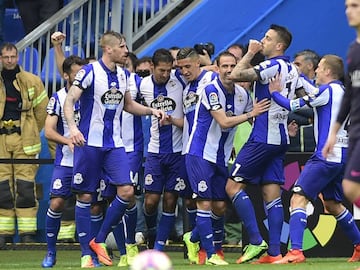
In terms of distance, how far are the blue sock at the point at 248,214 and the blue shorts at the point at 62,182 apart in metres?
1.90

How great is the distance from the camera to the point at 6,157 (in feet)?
53.7

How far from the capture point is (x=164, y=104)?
1428 centimetres

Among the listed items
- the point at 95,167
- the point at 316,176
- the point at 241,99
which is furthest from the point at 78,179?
the point at 316,176

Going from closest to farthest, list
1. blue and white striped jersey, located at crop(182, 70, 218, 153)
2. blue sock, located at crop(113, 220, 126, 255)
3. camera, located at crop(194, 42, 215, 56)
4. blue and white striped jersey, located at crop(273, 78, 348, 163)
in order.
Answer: blue and white striped jersey, located at crop(273, 78, 348, 163) → blue and white striped jersey, located at crop(182, 70, 218, 153) → blue sock, located at crop(113, 220, 126, 255) → camera, located at crop(194, 42, 215, 56)

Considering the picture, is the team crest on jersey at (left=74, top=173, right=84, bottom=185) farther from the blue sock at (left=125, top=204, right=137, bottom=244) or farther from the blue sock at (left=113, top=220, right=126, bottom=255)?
the blue sock at (left=125, top=204, right=137, bottom=244)

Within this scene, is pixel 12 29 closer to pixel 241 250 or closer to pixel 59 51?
pixel 59 51

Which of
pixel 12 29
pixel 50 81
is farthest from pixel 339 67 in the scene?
pixel 12 29

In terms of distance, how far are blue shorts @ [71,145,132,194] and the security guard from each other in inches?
130

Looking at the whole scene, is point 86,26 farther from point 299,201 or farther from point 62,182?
point 299,201

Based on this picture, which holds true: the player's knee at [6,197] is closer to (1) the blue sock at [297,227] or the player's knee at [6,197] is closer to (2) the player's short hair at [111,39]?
(2) the player's short hair at [111,39]

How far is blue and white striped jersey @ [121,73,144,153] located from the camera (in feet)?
47.4

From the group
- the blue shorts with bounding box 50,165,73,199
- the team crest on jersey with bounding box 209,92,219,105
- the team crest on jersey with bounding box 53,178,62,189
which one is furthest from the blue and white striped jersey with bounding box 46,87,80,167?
the team crest on jersey with bounding box 209,92,219,105

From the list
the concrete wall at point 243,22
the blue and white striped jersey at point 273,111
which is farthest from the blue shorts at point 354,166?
the concrete wall at point 243,22

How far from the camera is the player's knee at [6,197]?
16266 millimetres
